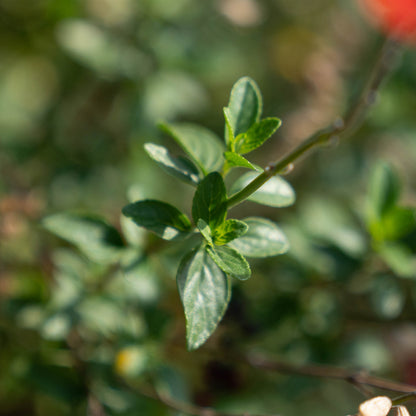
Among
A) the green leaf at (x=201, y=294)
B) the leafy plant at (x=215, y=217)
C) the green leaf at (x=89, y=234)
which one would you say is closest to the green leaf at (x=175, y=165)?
the leafy plant at (x=215, y=217)

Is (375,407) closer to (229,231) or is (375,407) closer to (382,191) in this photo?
(229,231)

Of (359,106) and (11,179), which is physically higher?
(359,106)

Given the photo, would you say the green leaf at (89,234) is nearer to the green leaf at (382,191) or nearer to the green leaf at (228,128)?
the green leaf at (228,128)

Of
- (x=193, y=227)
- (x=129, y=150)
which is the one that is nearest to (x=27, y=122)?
(x=129, y=150)

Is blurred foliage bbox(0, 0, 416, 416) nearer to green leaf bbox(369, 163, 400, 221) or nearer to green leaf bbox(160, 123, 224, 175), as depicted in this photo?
green leaf bbox(369, 163, 400, 221)

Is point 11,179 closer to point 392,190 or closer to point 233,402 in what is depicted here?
point 233,402

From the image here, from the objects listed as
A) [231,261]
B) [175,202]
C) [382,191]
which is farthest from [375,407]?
[175,202]
